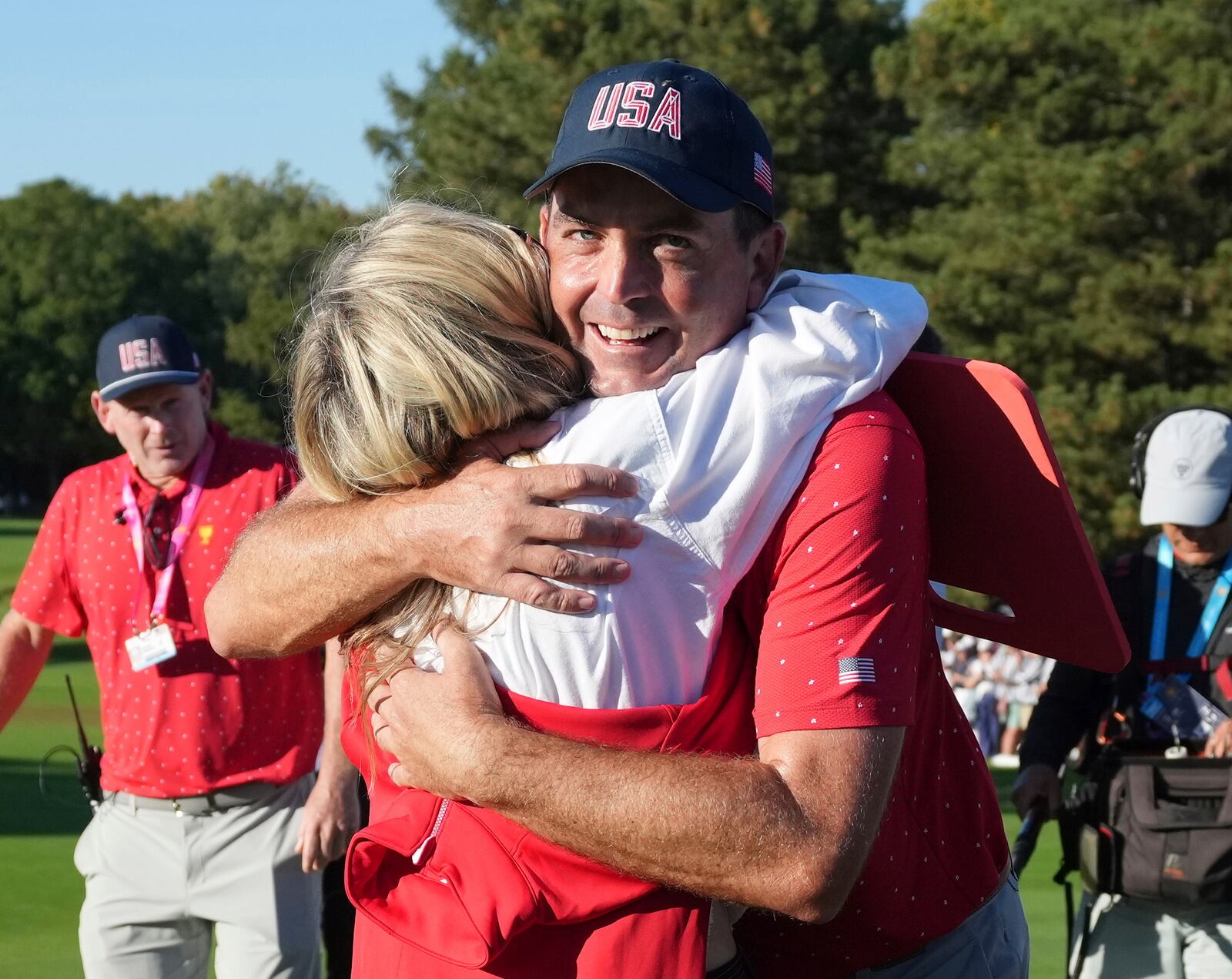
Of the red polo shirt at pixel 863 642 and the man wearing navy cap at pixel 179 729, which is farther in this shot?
the man wearing navy cap at pixel 179 729

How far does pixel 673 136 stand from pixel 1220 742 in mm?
3258

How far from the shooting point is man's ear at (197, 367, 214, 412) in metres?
6.09

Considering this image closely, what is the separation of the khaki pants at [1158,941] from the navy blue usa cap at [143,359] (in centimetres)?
378

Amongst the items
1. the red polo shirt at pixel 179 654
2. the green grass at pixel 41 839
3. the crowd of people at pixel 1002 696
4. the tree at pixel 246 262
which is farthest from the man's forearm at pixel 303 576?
the tree at pixel 246 262

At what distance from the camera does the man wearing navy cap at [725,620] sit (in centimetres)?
222

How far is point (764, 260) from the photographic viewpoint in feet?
8.84

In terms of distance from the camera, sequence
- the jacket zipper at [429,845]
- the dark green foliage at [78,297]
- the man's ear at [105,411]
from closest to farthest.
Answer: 1. the jacket zipper at [429,845]
2. the man's ear at [105,411]
3. the dark green foliage at [78,297]

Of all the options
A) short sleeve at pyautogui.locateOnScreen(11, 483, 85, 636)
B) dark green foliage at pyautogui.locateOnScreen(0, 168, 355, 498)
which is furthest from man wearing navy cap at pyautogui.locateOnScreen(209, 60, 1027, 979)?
dark green foliage at pyautogui.locateOnScreen(0, 168, 355, 498)

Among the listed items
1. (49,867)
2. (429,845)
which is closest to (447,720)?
(429,845)

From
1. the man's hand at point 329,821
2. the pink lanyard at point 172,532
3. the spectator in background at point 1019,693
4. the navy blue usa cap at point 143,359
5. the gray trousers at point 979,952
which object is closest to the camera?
the gray trousers at point 979,952

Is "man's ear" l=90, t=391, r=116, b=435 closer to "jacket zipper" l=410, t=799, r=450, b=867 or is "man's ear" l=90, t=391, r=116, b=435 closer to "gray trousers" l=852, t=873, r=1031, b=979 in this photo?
"jacket zipper" l=410, t=799, r=450, b=867

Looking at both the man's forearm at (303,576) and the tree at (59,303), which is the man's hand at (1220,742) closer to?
the man's forearm at (303,576)

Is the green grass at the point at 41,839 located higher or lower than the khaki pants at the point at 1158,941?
lower

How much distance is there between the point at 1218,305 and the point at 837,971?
24042mm
